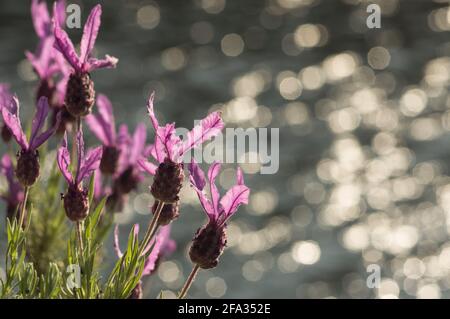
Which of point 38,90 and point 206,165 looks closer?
point 38,90

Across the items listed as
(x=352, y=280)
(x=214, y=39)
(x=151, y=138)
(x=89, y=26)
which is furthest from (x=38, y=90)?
(x=214, y=39)

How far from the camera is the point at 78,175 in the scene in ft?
6.54

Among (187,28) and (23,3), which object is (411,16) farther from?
(23,3)

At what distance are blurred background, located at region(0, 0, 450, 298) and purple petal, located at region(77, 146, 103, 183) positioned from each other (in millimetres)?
9951

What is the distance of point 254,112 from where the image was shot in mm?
17203

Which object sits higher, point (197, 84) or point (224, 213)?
point (197, 84)

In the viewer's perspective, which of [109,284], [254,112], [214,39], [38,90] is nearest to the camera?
[109,284]

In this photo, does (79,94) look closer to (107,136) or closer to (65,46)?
(65,46)

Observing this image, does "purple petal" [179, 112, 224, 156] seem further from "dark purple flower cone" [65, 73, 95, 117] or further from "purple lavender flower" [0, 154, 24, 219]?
"purple lavender flower" [0, 154, 24, 219]

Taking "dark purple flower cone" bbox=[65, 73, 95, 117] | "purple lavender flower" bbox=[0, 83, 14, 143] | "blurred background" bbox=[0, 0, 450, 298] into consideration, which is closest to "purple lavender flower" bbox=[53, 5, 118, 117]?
"dark purple flower cone" bbox=[65, 73, 95, 117]

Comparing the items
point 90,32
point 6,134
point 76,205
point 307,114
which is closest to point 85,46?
point 90,32

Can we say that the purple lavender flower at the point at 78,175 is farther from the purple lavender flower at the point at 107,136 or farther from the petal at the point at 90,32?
the purple lavender flower at the point at 107,136

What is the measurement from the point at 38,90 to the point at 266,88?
1566cm

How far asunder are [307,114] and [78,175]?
595 inches
